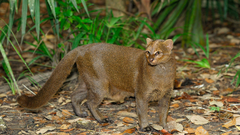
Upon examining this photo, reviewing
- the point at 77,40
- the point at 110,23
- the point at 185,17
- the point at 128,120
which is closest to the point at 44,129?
the point at 128,120

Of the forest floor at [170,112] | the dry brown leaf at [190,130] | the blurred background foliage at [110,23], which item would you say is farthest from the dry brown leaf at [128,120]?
the blurred background foliage at [110,23]

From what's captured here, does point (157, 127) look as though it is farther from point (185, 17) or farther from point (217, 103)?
point (185, 17)

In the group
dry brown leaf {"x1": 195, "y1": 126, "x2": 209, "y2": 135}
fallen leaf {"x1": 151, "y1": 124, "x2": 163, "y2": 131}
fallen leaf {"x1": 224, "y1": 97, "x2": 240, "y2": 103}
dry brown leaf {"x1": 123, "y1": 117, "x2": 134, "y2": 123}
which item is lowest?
fallen leaf {"x1": 151, "y1": 124, "x2": 163, "y2": 131}

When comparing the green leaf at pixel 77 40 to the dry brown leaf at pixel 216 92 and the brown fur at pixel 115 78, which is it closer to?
the brown fur at pixel 115 78

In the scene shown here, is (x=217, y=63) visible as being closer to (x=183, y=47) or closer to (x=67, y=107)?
(x=183, y=47)

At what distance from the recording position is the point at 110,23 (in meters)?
4.31

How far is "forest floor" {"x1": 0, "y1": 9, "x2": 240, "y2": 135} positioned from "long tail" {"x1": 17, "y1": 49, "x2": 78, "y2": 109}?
0.71 feet

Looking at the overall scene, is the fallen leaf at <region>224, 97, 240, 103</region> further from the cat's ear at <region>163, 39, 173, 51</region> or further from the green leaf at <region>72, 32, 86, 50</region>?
the green leaf at <region>72, 32, 86, 50</region>

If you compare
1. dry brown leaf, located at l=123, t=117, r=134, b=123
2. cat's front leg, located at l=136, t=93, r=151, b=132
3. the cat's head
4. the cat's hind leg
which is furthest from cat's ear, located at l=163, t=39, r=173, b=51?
the cat's hind leg

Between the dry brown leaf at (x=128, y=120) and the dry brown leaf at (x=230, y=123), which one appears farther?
the dry brown leaf at (x=128, y=120)

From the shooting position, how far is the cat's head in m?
3.00

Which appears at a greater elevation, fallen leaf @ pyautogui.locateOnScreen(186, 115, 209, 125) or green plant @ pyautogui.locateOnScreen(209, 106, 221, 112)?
green plant @ pyautogui.locateOnScreen(209, 106, 221, 112)

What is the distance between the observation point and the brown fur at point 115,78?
3.20 metres

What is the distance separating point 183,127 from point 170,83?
0.51 metres
